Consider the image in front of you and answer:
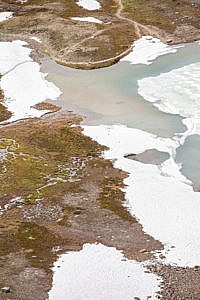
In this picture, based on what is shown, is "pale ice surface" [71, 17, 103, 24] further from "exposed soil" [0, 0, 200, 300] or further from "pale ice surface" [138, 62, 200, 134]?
"pale ice surface" [138, 62, 200, 134]

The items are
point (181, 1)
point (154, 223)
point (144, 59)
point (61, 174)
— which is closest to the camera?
point (154, 223)

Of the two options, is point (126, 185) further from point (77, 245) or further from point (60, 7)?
point (60, 7)

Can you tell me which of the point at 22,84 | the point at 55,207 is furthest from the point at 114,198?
the point at 22,84

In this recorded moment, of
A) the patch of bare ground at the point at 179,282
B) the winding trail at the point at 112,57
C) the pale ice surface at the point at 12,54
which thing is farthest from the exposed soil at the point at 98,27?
the patch of bare ground at the point at 179,282

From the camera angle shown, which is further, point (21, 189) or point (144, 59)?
point (144, 59)

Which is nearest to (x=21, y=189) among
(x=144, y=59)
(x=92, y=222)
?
(x=92, y=222)

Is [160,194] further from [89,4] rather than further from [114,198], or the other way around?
[89,4]

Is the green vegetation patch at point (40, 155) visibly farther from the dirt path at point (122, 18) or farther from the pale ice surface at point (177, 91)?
the dirt path at point (122, 18)

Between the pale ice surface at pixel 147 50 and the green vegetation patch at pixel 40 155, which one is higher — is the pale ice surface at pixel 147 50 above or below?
above
